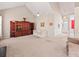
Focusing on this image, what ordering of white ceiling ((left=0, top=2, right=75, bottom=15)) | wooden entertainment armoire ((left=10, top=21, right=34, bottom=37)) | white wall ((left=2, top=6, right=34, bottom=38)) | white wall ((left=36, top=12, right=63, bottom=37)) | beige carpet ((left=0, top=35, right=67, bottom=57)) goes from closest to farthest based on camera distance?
beige carpet ((left=0, top=35, right=67, bottom=57)), white ceiling ((left=0, top=2, right=75, bottom=15)), white wall ((left=2, top=6, right=34, bottom=38)), wooden entertainment armoire ((left=10, top=21, right=34, bottom=37)), white wall ((left=36, top=12, right=63, bottom=37))

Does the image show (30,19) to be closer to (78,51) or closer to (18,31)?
(18,31)

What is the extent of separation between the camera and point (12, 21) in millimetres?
9844

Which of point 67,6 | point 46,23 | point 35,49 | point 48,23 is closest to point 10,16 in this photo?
point 46,23

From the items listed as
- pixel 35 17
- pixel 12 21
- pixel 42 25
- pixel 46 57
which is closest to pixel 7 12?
pixel 12 21

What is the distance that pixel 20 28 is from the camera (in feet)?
33.1

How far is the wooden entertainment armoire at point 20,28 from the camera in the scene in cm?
985

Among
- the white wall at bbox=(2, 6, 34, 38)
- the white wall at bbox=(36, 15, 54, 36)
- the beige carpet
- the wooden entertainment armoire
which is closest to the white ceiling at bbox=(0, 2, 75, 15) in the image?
the white wall at bbox=(36, 15, 54, 36)

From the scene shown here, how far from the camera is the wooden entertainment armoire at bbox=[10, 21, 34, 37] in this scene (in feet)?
32.3

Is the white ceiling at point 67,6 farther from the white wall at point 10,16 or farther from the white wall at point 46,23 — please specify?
the white wall at point 10,16

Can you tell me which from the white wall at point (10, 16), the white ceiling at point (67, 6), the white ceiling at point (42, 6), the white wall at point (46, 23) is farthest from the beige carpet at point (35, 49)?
the white wall at point (46, 23)

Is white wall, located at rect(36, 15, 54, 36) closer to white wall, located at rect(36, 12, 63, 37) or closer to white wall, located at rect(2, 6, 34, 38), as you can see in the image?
white wall, located at rect(36, 12, 63, 37)

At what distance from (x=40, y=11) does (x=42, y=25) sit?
1.59 m

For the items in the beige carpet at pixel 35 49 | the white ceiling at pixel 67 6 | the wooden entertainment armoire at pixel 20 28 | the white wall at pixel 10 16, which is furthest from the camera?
the wooden entertainment armoire at pixel 20 28

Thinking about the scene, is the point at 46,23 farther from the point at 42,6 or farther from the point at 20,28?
the point at 20,28
